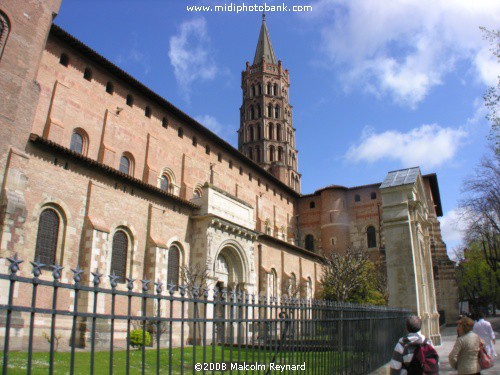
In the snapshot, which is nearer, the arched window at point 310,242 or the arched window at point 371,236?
the arched window at point 371,236

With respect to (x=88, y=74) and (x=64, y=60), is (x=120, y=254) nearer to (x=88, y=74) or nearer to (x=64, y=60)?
(x=88, y=74)

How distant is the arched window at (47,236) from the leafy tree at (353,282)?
52.1 feet

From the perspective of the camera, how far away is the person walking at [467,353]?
223 inches

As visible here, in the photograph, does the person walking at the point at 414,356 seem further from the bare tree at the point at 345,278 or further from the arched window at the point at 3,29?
the bare tree at the point at 345,278

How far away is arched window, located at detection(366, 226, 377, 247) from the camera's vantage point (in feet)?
138

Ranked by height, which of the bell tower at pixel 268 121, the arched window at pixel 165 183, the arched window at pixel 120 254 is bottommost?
the arched window at pixel 120 254

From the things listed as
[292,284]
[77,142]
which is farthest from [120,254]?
[292,284]

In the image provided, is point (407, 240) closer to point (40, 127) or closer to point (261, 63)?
point (40, 127)

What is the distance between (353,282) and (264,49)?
41968 millimetres

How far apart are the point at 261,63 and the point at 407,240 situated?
49205 millimetres

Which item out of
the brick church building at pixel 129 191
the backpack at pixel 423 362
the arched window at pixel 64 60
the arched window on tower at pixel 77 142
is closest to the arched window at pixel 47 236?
the brick church building at pixel 129 191

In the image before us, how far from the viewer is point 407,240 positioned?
11.9 meters

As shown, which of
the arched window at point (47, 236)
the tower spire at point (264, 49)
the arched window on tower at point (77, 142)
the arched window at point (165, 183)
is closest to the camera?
the arched window at point (47, 236)

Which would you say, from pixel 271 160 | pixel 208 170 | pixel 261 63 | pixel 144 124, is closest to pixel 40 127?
pixel 144 124
